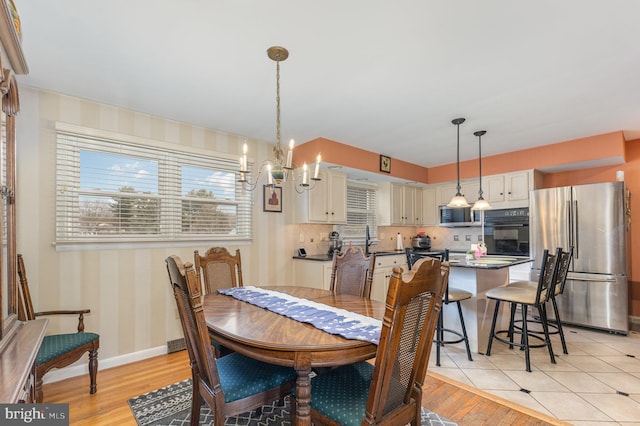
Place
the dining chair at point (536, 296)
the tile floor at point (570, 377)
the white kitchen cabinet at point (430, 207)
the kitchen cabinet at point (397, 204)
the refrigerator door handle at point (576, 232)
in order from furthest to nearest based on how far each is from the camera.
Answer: the white kitchen cabinet at point (430, 207), the kitchen cabinet at point (397, 204), the refrigerator door handle at point (576, 232), the dining chair at point (536, 296), the tile floor at point (570, 377)

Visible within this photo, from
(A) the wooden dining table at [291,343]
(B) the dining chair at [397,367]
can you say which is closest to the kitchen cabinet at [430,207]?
(A) the wooden dining table at [291,343]

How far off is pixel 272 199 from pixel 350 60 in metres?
2.26

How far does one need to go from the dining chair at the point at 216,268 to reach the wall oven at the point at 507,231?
3.76 m

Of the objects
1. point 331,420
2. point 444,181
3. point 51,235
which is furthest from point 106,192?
point 444,181

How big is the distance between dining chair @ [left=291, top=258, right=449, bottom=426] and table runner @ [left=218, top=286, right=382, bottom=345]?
19 cm

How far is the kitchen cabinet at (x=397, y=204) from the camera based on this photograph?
5344mm

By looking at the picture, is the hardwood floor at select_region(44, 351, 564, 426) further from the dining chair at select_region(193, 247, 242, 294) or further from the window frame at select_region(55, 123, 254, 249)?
the window frame at select_region(55, 123, 254, 249)

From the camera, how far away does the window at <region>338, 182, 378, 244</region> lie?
5144 mm

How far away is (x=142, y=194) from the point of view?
310cm

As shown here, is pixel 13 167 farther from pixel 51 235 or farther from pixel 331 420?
pixel 331 420

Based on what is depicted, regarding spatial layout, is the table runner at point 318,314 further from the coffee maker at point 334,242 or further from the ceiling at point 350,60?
the coffee maker at point 334,242

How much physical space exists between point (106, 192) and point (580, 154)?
538cm

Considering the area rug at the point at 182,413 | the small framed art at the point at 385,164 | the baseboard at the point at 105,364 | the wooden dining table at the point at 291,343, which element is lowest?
the area rug at the point at 182,413

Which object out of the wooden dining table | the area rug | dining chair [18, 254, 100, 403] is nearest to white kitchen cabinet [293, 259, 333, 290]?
the area rug
